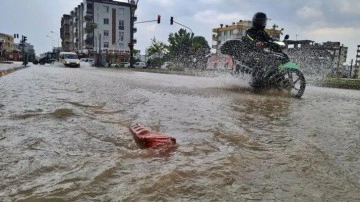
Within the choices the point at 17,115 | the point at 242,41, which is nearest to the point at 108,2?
the point at 242,41

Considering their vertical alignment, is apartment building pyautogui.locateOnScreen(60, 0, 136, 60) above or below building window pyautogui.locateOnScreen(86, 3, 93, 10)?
below

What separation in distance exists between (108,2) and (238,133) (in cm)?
7989

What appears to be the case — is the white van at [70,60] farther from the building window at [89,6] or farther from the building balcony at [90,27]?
the building window at [89,6]

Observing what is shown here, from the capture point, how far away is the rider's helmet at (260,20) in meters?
9.66

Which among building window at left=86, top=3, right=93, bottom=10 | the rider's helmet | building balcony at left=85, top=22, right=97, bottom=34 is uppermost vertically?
building window at left=86, top=3, right=93, bottom=10

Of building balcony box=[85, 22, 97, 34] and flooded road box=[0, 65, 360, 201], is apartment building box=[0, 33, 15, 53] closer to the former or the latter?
building balcony box=[85, 22, 97, 34]

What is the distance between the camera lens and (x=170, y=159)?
8.62 feet

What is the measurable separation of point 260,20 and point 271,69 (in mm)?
1797

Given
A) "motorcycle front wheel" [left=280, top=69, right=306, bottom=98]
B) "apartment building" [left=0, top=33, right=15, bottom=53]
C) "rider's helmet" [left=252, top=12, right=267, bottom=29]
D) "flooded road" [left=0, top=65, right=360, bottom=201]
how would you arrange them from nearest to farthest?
1. "flooded road" [left=0, top=65, right=360, bottom=201]
2. "motorcycle front wheel" [left=280, top=69, right=306, bottom=98]
3. "rider's helmet" [left=252, top=12, right=267, bottom=29]
4. "apartment building" [left=0, top=33, right=15, bottom=53]

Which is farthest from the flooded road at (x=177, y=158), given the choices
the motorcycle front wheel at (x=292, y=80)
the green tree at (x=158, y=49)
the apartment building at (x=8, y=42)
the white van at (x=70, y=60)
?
the apartment building at (x=8, y=42)

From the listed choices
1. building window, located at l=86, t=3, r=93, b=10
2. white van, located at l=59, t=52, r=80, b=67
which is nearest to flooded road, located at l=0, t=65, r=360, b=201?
white van, located at l=59, t=52, r=80, b=67

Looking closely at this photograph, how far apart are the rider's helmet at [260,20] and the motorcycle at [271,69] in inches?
24.8

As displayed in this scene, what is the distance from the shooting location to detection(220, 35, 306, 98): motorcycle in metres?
8.55

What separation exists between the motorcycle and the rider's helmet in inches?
24.8
